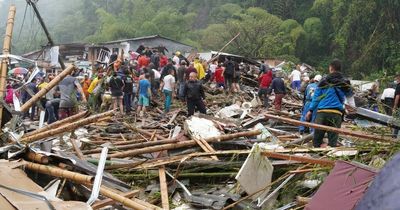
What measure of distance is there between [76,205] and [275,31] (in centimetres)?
4032

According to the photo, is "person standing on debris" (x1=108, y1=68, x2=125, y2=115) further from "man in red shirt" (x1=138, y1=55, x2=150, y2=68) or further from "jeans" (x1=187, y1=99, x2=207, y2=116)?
"man in red shirt" (x1=138, y1=55, x2=150, y2=68)

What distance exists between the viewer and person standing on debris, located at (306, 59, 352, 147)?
656 centimetres

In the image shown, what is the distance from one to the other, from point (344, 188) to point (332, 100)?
9.75 ft

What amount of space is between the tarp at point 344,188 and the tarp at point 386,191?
0.89 meters

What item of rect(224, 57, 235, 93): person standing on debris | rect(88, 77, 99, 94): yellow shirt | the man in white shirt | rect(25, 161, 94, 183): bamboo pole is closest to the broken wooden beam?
rect(25, 161, 94, 183): bamboo pole

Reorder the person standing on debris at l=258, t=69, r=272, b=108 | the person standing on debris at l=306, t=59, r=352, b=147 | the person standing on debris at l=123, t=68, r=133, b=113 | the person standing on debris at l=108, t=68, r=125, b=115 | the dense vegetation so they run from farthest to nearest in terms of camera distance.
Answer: the dense vegetation → the person standing on debris at l=258, t=69, r=272, b=108 → the person standing on debris at l=123, t=68, r=133, b=113 → the person standing on debris at l=108, t=68, r=125, b=115 → the person standing on debris at l=306, t=59, r=352, b=147

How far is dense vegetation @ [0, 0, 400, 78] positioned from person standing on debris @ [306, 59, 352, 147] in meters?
11.3

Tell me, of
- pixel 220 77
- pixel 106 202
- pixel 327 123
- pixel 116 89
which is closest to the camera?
pixel 106 202

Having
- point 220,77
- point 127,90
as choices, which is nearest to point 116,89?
point 127,90

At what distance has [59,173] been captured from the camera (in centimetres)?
491

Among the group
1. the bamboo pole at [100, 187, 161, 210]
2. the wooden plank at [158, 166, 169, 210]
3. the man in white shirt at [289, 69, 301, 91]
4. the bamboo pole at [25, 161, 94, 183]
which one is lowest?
the wooden plank at [158, 166, 169, 210]

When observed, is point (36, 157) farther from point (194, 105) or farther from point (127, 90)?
point (127, 90)

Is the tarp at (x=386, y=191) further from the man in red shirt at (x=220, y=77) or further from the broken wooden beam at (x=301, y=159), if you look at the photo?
the man in red shirt at (x=220, y=77)

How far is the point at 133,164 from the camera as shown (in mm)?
6016
